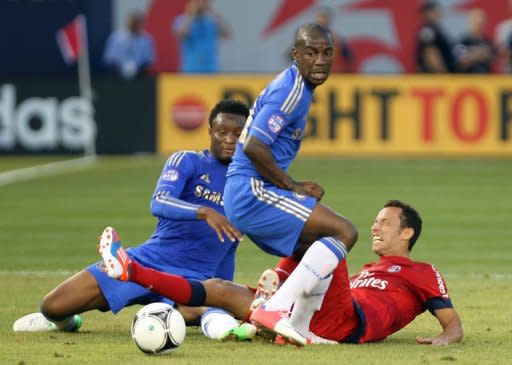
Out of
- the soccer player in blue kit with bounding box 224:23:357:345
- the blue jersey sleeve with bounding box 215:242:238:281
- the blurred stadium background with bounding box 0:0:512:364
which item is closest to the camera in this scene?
the soccer player in blue kit with bounding box 224:23:357:345

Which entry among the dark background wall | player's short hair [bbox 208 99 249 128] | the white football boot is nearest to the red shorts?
player's short hair [bbox 208 99 249 128]

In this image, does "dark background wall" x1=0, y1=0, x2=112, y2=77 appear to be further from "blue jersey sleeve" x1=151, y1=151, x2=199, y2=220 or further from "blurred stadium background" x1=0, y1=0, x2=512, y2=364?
"blue jersey sleeve" x1=151, y1=151, x2=199, y2=220

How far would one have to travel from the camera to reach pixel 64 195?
19.6 m

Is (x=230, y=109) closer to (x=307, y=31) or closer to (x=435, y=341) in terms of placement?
(x=307, y=31)

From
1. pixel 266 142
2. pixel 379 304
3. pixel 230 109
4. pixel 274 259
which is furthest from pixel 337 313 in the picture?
pixel 274 259

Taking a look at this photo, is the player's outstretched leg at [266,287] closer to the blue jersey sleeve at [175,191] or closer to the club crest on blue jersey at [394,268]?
the blue jersey sleeve at [175,191]

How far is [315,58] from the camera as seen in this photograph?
869 centimetres

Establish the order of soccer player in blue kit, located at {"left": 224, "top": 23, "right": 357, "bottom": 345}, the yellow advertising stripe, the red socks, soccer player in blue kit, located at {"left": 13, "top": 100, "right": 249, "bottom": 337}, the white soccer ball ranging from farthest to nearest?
1. the yellow advertising stripe
2. soccer player in blue kit, located at {"left": 13, "top": 100, "right": 249, "bottom": 337}
3. the red socks
4. soccer player in blue kit, located at {"left": 224, "top": 23, "right": 357, "bottom": 345}
5. the white soccer ball

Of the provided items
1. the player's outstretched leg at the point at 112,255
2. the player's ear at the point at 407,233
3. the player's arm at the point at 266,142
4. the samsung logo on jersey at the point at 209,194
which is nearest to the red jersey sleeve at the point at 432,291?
the player's ear at the point at 407,233

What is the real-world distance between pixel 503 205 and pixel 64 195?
571cm

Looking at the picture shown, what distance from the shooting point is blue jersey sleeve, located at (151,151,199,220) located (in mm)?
8789

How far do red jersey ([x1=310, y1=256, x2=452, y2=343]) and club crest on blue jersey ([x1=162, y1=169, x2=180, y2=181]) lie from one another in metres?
1.19

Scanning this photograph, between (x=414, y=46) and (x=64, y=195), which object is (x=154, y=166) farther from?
(x=414, y=46)

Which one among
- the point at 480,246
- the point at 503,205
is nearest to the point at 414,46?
the point at 503,205
